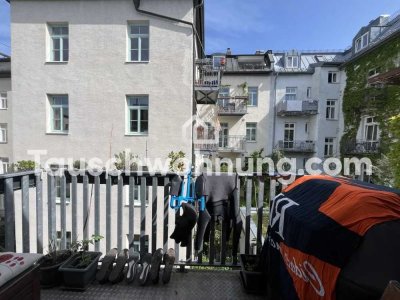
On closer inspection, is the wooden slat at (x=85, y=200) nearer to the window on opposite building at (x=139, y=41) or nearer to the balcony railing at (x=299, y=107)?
the window on opposite building at (x=139, y=41)

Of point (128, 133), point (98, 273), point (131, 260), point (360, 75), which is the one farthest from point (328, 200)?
point (360, 75)

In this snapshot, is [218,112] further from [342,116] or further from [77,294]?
[77,294]

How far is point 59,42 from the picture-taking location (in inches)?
297

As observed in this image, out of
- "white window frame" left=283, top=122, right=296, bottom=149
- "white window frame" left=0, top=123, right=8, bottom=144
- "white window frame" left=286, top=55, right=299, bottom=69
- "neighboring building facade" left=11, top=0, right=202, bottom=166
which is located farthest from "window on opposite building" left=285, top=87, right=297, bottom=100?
"white window frame" left=0, top=123, right=8, bottom=144

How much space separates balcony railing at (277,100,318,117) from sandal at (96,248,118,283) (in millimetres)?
13505

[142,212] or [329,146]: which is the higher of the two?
[329,146]

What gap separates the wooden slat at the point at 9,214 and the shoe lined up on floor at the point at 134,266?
72cm

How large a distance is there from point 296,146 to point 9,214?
14.7 meters

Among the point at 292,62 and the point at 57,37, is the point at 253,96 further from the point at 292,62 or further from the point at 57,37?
the point at 57,37

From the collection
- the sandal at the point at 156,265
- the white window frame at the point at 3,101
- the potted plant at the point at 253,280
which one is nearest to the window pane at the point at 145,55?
the sandal at the point at 156,265

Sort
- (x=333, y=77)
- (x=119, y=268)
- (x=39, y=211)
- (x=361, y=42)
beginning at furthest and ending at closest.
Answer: (x=333, y=77)
(x=361, y=42)
(x=39, y=211)
(x=119, y=268)

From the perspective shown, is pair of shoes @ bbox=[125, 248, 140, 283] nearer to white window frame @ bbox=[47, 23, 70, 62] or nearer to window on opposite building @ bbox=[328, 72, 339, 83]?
white window frame @ bbox=[47, 23, 70, 62]

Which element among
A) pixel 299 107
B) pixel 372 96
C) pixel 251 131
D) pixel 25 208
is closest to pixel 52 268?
pixel 25 208

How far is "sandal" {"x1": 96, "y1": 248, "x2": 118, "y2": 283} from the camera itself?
5.79 feet
